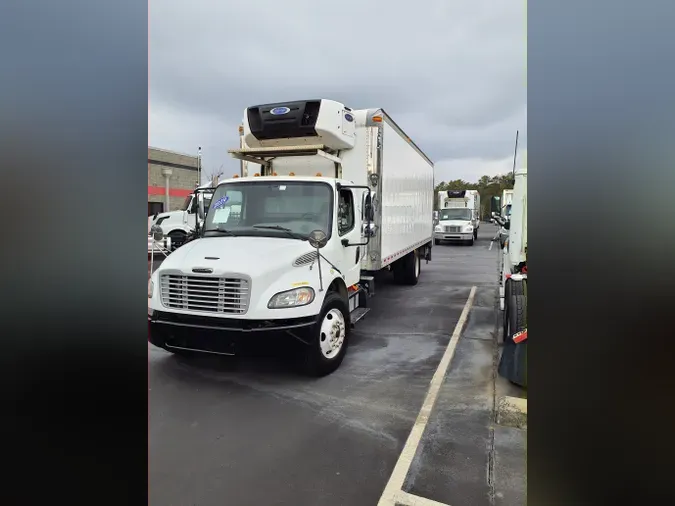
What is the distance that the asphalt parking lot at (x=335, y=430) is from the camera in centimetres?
308

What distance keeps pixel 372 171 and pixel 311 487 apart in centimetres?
529

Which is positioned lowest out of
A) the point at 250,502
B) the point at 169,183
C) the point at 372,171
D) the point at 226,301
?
the point at 250,502

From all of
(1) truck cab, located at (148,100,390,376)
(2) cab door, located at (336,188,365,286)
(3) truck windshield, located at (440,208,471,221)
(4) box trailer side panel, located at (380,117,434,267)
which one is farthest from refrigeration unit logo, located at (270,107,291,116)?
(3) truck windshield, located at (440,208,471,221)

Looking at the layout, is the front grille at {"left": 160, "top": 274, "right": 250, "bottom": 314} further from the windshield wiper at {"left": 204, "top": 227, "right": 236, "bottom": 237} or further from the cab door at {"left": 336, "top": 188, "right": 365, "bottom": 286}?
the cab door at {"left": 336, "top": 188, "right": 365, "bottom": 286}

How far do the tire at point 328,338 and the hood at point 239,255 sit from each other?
2.33ft

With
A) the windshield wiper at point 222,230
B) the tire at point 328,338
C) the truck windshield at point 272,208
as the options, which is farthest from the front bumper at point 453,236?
the windshield wiper at point 222,230

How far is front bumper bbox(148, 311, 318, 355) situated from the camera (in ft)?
15.1

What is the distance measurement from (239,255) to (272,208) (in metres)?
1.33

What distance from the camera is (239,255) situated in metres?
4.95
